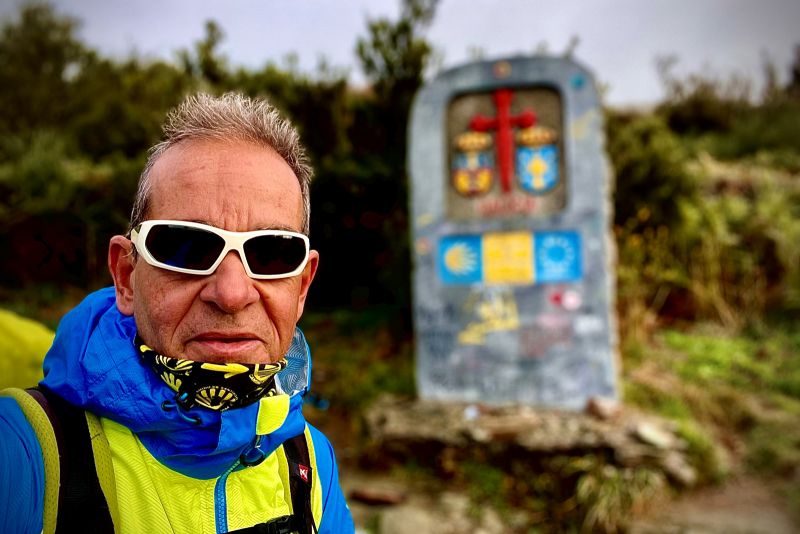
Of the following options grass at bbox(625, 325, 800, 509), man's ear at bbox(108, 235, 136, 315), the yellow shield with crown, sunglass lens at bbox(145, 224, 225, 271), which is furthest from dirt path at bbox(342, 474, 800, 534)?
sunglass lens at bbox(145, 224, 225, 271)

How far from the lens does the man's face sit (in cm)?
96

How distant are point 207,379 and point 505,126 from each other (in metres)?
4.09

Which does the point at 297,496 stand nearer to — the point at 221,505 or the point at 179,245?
the point at 221,505

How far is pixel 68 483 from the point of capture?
0.81 m

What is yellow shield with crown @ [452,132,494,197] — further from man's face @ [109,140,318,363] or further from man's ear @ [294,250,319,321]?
man's face @ [109,140,318,363]

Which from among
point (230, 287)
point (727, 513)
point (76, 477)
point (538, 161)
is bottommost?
point (727, 513)

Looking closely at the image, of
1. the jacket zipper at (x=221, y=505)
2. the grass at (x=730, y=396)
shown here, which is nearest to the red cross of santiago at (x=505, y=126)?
the grass at (x=730, y=396)

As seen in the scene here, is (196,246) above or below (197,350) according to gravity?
above

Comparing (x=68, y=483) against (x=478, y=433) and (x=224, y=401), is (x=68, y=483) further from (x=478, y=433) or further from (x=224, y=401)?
(x=478, y=433)

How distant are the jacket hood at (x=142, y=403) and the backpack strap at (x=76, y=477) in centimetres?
3

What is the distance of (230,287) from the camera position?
96 centimetres

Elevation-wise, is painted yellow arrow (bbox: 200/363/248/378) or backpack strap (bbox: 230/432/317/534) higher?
painted yellow arrow (bbox: 200/363/248/378)

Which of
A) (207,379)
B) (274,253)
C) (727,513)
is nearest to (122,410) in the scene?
(207,379)

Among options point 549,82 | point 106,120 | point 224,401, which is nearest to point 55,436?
point 224,401
